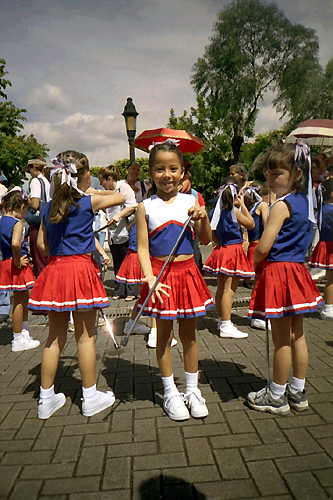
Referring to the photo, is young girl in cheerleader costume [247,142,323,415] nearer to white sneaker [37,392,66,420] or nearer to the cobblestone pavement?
the cobblestone pavement

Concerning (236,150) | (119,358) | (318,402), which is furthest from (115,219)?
(236,150)

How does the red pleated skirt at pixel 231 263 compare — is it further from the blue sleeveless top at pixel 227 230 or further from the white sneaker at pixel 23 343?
the white sneaker at pixel 23 343

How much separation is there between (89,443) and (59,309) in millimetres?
944

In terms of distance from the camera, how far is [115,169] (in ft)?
21.5

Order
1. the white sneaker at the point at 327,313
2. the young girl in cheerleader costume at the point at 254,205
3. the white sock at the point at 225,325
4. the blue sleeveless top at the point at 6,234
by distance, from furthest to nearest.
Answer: the white sneaker at the point at 327,313 < the young girl in cheerleader costume at the point at 254,205 < the white sock at the point at 225,325 < the blue sleeveless top at the point at 6,234

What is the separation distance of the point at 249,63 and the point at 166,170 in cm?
3130

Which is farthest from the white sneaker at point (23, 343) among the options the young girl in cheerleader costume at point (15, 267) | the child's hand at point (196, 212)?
the child's hand at point (196, 212)

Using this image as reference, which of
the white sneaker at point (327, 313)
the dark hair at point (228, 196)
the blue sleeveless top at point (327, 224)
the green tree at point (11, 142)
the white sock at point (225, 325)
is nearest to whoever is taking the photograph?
the dark hair at point (228, 196)

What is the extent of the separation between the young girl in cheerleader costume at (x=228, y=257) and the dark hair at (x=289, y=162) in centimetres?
185

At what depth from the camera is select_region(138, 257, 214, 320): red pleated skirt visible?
2.82 meters

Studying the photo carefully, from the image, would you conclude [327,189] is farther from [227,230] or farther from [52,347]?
[52,347]

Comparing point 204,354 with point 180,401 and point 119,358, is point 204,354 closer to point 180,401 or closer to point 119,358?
point 119,358

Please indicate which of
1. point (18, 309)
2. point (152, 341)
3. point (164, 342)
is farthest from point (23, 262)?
point (164, 342)

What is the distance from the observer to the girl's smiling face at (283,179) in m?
2.78
